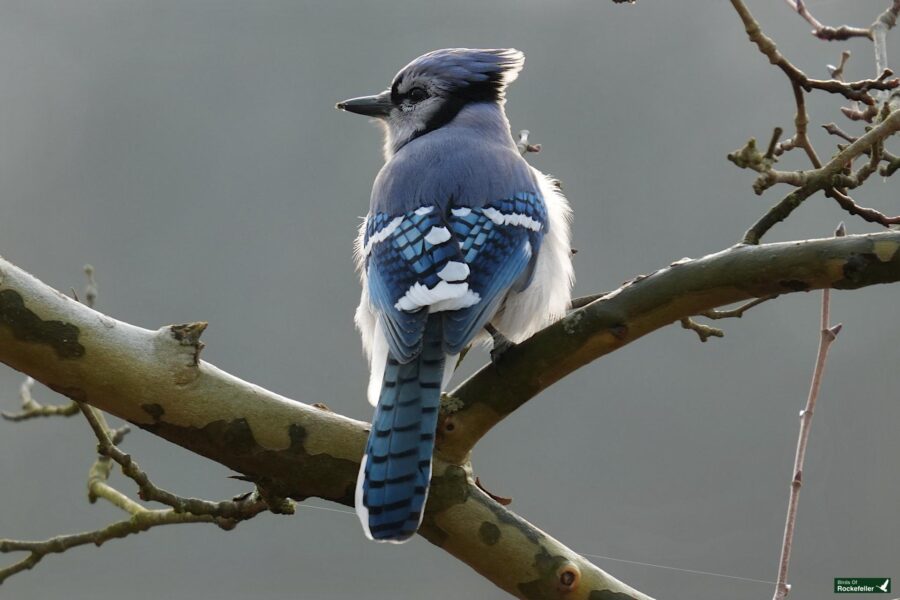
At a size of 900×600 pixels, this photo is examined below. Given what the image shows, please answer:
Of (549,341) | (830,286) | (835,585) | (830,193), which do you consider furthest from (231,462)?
(835,585)

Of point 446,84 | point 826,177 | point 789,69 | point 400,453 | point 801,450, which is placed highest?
point 446,84

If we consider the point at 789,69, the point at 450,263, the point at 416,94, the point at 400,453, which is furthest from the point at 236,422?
the point at 416,94

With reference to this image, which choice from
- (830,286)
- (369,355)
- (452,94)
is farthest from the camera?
(452,94)

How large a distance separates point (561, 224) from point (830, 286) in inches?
30.9

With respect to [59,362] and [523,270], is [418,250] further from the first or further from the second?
[59,362]

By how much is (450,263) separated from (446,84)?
0.72 metres

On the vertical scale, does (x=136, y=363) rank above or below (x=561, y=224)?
below

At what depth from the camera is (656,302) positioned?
1.34 metres

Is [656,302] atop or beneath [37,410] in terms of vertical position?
atop

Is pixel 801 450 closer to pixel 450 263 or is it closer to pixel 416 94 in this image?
pixel 450 263

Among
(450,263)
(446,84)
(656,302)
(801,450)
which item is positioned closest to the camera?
(656,302)

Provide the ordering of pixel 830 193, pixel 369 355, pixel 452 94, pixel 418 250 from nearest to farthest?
pixel 830 193, pixel 418 250, pixel 369 355, pixel 452 94

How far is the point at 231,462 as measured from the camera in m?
1.43

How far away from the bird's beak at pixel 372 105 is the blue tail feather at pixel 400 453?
0.97 meters
